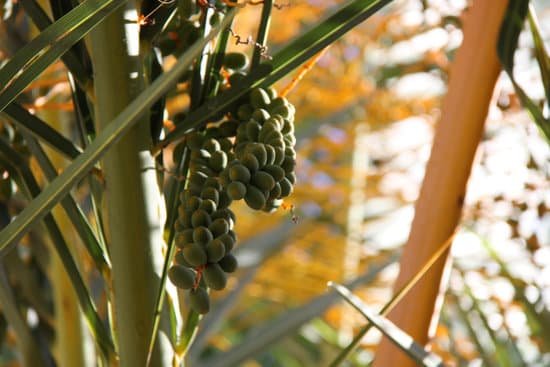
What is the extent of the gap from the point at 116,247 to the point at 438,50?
2.37ft

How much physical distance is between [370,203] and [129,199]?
1.48 meters

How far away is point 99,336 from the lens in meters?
0.45

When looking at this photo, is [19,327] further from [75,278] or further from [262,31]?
[262,31]

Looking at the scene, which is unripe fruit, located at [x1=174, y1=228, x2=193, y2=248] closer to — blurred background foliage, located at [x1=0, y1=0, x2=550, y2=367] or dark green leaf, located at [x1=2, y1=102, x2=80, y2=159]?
dark green leaf, located at [x1=2, y1=102, x2=80, y2=159]

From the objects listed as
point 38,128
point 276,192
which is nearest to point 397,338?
point 276,192

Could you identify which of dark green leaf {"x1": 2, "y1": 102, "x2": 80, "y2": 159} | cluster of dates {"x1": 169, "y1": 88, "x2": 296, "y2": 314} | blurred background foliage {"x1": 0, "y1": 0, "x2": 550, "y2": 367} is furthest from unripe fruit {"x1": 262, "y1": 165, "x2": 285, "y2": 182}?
blurred background foliage {"x1": 0, "y1": 0, "x2": 550, "y2": 367}

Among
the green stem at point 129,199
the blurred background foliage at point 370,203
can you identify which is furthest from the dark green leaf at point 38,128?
the blurred background foliage at point 370,203

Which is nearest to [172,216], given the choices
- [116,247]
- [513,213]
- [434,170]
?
[116,247]

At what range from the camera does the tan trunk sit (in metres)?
0.56

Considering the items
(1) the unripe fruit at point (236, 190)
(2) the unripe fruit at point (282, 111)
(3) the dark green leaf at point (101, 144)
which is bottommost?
(2) the unripe fruit at point (282, 111)

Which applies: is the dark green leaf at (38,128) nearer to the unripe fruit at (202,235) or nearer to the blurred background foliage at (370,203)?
the unripe fruit at (202,235)

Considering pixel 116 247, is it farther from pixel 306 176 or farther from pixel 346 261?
pixel 306 176

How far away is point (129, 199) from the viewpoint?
1.40ft

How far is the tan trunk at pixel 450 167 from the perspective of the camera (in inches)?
22.2
